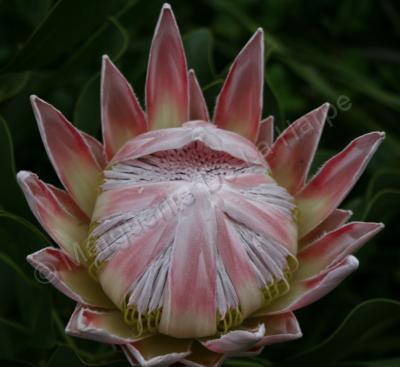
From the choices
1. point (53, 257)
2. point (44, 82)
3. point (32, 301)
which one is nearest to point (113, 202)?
point (53, 257)

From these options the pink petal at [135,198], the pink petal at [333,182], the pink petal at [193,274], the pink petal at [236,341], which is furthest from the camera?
the pink petal at [333,182]

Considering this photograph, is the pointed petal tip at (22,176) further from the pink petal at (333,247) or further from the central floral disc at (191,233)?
the pink petal at (333,247)

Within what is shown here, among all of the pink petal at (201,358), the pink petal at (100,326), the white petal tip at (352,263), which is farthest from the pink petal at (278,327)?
the pink petal at (100,326)

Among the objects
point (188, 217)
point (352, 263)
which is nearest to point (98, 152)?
point (188, 217)

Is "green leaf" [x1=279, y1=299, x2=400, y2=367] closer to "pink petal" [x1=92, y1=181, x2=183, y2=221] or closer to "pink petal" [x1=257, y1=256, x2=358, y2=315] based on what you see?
"pink petal" [x1=257, y1=256, x2=358, y2=315]

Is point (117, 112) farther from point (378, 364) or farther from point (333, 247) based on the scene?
point (378, 364)

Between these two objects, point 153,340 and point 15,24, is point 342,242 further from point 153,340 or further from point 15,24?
point 15,24
